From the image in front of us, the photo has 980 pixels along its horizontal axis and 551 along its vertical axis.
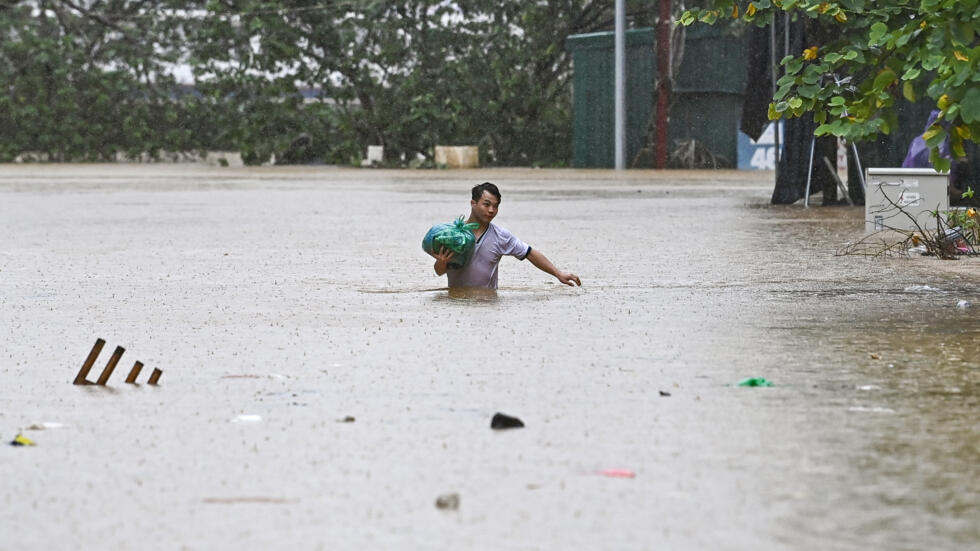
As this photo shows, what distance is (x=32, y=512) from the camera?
4.72 metres

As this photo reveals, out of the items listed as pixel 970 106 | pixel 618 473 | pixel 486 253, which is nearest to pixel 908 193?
pixel 486 253

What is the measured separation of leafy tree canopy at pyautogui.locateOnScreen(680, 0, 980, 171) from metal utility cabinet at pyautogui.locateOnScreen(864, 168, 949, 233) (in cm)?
468

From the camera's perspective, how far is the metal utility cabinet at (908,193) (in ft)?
50.7

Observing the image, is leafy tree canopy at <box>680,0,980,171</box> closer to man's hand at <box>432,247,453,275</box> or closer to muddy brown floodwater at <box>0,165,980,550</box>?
muddy brown floodwater at <box>0,165,980,550</box>

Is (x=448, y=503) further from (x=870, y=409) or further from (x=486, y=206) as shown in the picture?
(x=486, y=206)

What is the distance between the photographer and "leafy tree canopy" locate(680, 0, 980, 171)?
8.60 meters

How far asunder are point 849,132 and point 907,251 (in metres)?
3.86

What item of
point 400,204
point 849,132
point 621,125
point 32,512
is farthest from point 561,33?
point 32,512

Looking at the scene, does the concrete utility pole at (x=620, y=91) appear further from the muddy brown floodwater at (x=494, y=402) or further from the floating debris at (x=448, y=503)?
the floating debris at (x=448, y=503)

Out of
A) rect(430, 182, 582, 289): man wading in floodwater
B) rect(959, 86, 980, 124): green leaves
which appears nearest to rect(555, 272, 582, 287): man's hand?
rect(430, 182, 582, 289): man wading in floodwater

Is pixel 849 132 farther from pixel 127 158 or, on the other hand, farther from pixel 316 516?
pixel 127 158

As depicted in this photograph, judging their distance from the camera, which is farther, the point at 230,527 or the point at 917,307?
the point at 917,307

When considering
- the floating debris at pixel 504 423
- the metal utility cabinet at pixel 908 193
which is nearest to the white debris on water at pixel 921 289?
the metal utility cabinet at pixel 908 193

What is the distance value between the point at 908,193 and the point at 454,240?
258 inches
